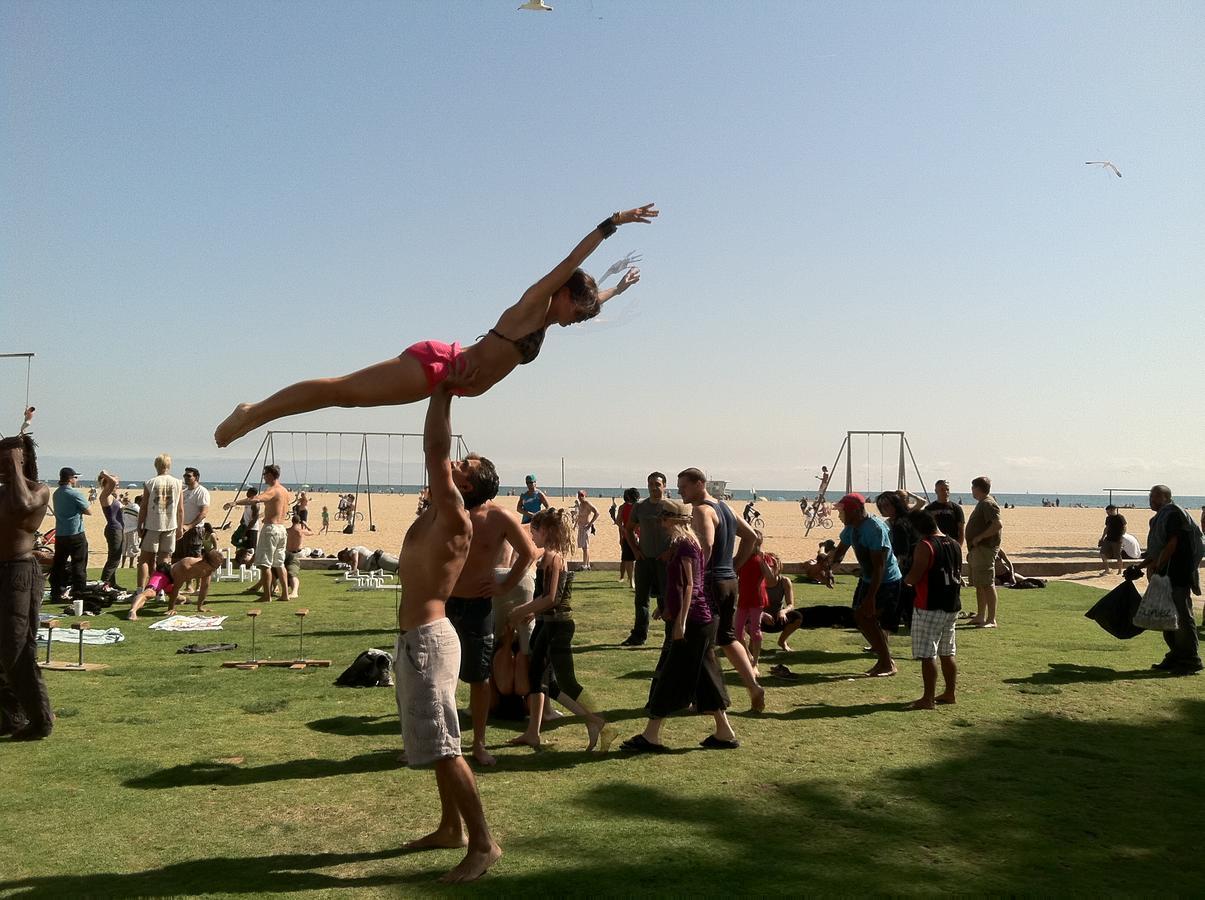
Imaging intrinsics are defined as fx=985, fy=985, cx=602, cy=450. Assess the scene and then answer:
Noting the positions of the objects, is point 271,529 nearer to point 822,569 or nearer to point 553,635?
point 822,569

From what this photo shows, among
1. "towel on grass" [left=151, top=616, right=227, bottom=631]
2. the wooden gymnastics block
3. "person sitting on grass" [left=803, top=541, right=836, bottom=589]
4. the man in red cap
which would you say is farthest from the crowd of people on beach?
the man in red cap

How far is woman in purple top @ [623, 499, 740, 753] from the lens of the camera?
632 cm

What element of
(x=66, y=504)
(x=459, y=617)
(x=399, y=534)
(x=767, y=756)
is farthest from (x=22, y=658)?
(x=399, y=534)

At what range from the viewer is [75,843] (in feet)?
14.6

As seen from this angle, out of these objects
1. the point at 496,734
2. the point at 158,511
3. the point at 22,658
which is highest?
the point at 158,511

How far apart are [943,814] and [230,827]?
3587mm

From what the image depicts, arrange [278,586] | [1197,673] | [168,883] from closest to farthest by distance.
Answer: [168,883]
[1197,673]
[278,586]

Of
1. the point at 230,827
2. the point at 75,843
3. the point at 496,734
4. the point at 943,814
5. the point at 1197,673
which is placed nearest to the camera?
the point at 75,843

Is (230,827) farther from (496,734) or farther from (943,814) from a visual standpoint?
(943,814)

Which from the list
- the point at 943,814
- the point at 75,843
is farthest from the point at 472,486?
the point at 943,814

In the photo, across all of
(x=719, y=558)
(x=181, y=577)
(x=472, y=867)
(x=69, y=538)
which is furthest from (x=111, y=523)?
(x=472, y=867)

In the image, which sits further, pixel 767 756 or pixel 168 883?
pixel 767 756

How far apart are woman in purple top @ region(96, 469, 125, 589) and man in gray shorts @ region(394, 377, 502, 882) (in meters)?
11.3

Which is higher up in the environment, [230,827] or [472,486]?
[472,486]
